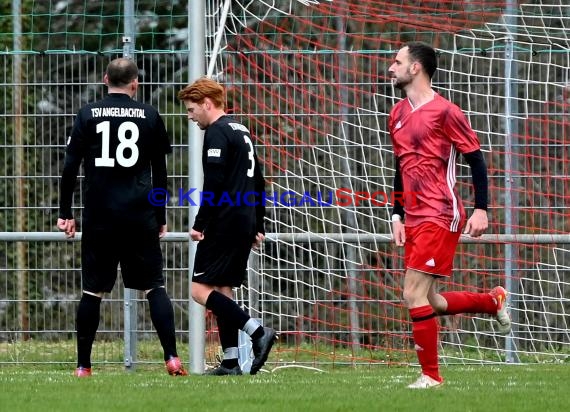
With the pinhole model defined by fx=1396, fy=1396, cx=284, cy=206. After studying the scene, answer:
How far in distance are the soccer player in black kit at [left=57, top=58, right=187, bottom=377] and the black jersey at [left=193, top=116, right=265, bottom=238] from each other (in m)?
0.37

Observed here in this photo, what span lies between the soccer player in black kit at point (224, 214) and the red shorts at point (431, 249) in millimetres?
1600

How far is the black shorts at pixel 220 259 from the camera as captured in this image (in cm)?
927

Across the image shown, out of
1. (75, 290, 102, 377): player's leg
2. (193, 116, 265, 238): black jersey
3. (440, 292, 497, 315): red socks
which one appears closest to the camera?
(440, 292, 497, 315): red socks

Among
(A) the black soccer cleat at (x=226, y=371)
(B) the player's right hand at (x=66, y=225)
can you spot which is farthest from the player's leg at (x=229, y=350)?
(B) the player's right hand at (x=66, y=225)

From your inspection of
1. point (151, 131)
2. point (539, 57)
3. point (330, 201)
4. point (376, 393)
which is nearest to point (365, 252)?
point (330, 201)

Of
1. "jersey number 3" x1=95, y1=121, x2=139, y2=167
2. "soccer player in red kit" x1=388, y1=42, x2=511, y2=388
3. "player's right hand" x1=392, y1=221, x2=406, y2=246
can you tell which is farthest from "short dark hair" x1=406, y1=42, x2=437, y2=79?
"jersey number 3" x1=95, y1=121, x2=139, y2=167

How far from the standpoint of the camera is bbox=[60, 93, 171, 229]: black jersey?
913cm

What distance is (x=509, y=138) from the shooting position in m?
11.4

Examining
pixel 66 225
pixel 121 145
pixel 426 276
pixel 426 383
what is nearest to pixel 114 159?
pixel 121 145

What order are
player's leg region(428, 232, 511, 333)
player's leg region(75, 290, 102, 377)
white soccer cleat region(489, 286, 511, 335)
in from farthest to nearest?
player's leg region(75, 290, 102, 377) → white soccer cleat region(489, 286, 511, 335) → player's leg region(428, 232, 511, 333)

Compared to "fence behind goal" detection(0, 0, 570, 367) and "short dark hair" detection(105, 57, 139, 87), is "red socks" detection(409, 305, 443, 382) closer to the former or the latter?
"short dark hair" detection(105, 57, 139, 87)

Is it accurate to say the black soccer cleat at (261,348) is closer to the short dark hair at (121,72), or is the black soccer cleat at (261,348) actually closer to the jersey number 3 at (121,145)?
the jersey number 3 at (121,145)

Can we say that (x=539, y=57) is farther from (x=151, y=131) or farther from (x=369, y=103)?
(x=151, y=131)

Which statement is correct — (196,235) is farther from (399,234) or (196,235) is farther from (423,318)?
(423,318)
